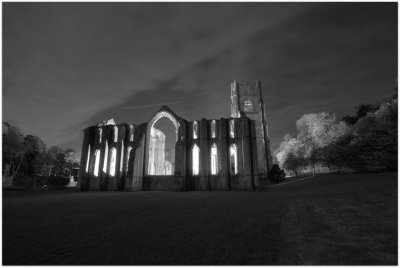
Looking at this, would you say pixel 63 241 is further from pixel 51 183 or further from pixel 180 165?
pixel 51 183

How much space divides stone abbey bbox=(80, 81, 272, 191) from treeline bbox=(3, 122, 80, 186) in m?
18.1

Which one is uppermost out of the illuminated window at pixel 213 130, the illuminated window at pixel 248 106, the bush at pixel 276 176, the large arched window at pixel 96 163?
the illuminated window at pixel 248 106

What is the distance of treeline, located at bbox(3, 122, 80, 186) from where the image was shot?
35250mm

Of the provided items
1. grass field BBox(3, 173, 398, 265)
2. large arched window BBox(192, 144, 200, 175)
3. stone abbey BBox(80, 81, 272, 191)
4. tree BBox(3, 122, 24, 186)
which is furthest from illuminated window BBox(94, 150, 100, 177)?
grass field BBox(3, 173, 398, 265)

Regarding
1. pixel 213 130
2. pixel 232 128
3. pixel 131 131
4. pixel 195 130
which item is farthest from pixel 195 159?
pixel 131 131

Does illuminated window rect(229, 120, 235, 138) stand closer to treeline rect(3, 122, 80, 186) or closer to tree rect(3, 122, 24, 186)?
treeline rect(3, 122, 80, 186)

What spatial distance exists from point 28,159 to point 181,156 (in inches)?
1353

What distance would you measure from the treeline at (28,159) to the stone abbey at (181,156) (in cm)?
1808

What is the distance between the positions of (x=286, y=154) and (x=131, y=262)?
139ft

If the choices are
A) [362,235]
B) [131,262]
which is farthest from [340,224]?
[131,262]

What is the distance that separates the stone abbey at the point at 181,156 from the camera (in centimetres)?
2338

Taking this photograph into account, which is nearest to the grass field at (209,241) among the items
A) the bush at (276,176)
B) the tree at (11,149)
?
the bush at (276,176)

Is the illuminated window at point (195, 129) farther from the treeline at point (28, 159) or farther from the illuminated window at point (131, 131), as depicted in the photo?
the treeline at point (28, 159)

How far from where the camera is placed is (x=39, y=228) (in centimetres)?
496
